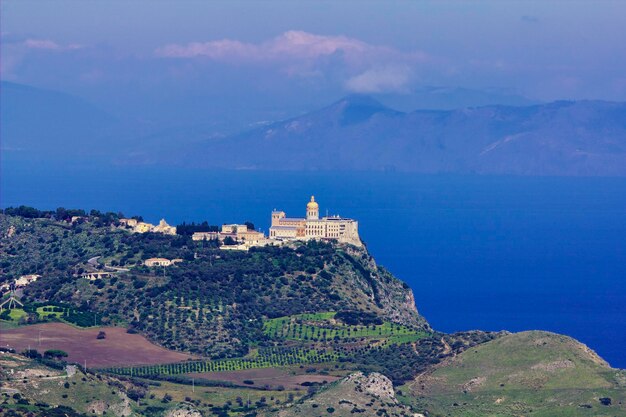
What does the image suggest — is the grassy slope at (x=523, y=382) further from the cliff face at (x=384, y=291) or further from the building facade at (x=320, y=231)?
the building facade at (x=320, y=231)

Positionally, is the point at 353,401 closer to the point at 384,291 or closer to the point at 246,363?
the point at 246,363

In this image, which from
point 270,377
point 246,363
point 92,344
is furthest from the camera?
point 92,344

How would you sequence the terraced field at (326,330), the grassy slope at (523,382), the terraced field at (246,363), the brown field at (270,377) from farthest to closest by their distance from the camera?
the terraced field at (326,330), the terraced field at (246,363), the brown field at (270,377), the grassy slope at (523,382)

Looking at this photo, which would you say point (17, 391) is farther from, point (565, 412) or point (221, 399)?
point (565, 412)

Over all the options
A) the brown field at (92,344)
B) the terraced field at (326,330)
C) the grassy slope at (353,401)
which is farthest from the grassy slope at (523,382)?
the brown field at (92,344)

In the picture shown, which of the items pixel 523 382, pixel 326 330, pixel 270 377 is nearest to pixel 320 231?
pixel 326 330

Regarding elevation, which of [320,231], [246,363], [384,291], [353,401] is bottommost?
[353,401]

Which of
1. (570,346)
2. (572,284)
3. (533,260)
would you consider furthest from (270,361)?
(533,260)
